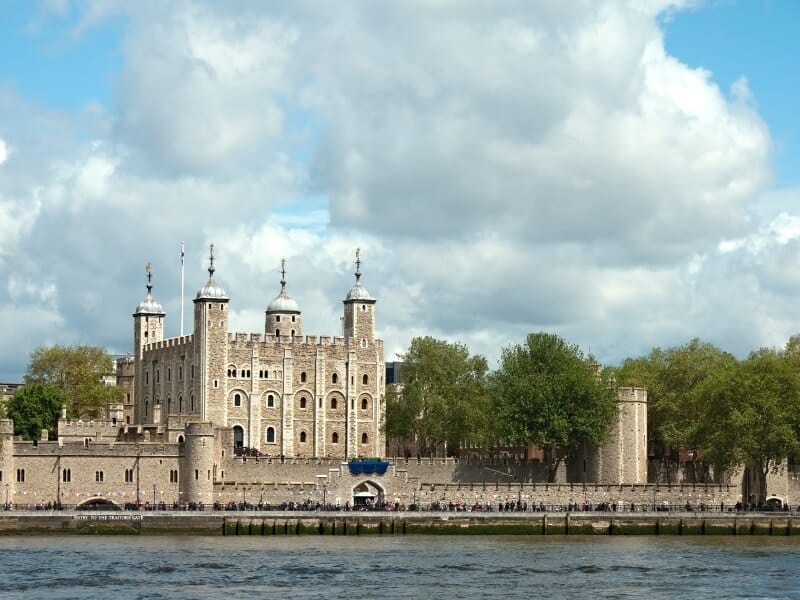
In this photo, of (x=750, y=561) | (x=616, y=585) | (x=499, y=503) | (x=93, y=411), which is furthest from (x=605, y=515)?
(x=93, y=411)

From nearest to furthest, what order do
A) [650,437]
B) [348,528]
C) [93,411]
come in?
[348,528]
[650,437]
[93,411]

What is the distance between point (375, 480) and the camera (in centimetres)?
10550

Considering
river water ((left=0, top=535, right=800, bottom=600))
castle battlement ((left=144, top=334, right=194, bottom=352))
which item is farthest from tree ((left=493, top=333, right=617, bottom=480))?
castle battlement ((left=144, top=334, right=194, bottom=352))

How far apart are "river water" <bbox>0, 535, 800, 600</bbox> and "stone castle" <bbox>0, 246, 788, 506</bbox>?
7937mm

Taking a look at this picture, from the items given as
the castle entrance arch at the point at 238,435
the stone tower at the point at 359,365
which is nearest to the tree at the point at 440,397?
the stone tower at the point at 359,365

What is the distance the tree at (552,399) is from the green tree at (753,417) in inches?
245

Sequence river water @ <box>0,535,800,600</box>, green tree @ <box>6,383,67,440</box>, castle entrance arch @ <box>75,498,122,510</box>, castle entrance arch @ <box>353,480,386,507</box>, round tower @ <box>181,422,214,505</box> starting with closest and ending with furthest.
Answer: river water @ <box>0,535,800,600</box> → castle entrance arch @ <box>75,498,122,510</box> → round tower @ <box>181,422,214,505</box> → castle entrance arch @ <box>353,480,386,507</box> → green tree @ <box>6,383,67,440</box>

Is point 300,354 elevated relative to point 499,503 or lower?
elevated

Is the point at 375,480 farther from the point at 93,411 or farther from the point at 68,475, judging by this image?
the point at 93,411

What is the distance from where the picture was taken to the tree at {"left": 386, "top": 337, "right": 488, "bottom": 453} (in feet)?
401

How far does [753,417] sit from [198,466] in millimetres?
29513

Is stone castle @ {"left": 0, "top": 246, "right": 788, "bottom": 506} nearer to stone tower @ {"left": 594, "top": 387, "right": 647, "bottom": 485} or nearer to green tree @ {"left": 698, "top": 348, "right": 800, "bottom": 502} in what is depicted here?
stone tower @ {"left": 594, "top": 387, "right": 647, "bottom": 485}

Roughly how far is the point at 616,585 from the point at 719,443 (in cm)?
3347

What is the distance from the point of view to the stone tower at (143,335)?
13050cm
